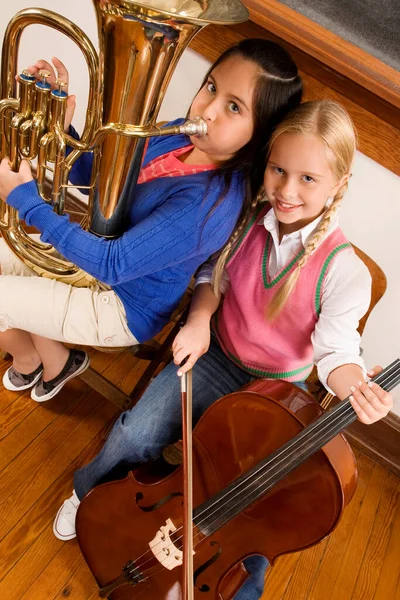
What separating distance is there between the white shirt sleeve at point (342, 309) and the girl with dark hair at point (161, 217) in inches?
8.1

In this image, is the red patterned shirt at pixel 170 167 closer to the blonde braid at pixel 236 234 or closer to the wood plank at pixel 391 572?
the blonde braid at pixel 236 234

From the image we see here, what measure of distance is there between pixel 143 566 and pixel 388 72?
1019mm

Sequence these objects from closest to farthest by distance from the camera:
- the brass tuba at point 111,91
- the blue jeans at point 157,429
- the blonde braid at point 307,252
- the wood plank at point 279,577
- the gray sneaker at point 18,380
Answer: the brass tuba at point 111,91 → the blonde braid at point 307,252 → the blue jeans at point 157,429 → the wood plank at point 279,577 → the gray sneaker at point 18,380

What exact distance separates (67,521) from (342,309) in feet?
2.28

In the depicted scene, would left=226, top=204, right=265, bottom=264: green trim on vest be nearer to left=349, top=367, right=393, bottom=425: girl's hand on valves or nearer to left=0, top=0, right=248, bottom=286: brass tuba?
left=0, top=0, right=248, bottom=286: brass tuba

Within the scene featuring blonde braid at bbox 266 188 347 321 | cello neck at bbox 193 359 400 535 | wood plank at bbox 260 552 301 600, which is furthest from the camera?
wood plank at bbox 260 552 301 600

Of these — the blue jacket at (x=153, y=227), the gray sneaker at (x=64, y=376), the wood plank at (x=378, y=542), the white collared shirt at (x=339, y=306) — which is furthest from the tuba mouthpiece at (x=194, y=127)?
the wood plank at (x=378, y=542)

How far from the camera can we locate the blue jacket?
0.94m

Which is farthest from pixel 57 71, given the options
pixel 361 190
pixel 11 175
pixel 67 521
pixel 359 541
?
pixel 359 541

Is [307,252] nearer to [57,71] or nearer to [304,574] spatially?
[57,71]

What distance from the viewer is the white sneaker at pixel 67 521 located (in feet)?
3.84

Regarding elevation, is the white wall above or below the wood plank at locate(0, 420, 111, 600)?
above

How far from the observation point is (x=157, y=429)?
1097mm

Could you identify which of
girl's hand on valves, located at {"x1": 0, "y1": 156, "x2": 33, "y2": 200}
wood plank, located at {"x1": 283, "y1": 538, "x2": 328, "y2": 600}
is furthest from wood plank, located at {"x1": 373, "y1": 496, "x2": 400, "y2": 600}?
→ girl's hand on valves, located at {"x1": 0, "y1": 156, "x2": 33, "y2": 200}
